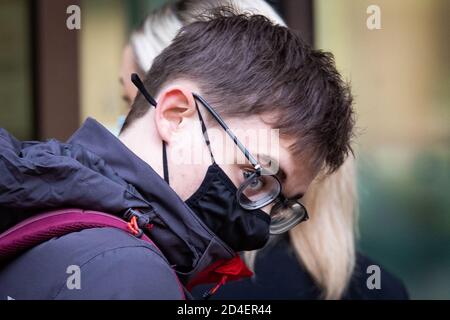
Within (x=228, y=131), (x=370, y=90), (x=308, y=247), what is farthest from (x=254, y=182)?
(x=370, y=90)

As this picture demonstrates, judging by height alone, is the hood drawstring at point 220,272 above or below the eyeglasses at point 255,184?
below

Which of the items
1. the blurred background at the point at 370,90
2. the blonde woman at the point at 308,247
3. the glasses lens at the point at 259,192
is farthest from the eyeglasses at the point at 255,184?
the blurred background at the point at 370,90

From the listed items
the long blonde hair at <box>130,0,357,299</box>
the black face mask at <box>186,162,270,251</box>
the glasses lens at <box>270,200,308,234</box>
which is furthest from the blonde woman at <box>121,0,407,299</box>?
the black face mask at <box>186,162,270,251</box>

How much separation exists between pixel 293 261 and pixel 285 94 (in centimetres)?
112

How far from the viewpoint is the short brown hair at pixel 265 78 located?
1679mm

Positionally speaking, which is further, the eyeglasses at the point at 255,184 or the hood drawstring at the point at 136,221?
the eyeglasses at the point at 255,184

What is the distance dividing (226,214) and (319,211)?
43.9 inches

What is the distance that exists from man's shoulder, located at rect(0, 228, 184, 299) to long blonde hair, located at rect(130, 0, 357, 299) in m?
1.40

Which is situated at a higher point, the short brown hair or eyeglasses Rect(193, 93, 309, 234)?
the short brown hair

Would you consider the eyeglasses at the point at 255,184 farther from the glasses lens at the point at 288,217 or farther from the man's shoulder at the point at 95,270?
the man's shoulder at the point at 95,270

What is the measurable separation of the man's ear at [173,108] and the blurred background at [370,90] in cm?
212

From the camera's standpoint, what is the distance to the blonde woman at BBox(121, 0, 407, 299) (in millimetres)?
2627

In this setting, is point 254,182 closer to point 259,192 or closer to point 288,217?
point 259,192

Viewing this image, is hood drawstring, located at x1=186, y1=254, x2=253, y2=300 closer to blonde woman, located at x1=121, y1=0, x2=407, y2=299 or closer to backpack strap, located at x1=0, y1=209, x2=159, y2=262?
backpack strap, located at x1=0, y1=209, x2=159, y2=262
